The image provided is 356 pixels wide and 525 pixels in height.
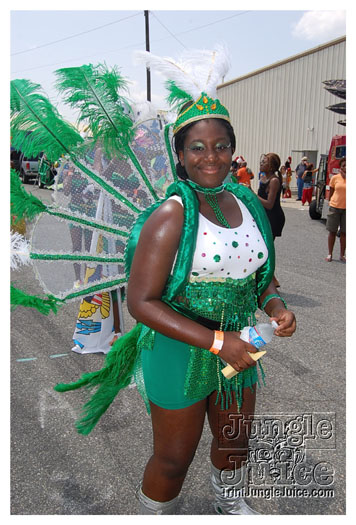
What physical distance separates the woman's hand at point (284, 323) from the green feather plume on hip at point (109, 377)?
23.6 inches

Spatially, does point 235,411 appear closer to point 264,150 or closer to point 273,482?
point 273,482

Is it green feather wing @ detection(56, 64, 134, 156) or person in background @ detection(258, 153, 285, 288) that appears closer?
green feather wing @ detection(56, 64, 134, 156)

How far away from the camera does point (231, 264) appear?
1697 mm

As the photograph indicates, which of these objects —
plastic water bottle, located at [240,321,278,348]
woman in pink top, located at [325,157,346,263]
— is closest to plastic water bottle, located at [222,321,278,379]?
plastic water bottle, located at [240,321,278,348]

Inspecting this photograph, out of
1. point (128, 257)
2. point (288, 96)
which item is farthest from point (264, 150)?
point (128, 257)

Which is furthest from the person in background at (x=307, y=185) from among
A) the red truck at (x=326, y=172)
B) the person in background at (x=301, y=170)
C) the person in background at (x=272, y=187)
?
the person in background at (x=272, y=187)

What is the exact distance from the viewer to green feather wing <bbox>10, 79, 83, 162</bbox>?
190 cm

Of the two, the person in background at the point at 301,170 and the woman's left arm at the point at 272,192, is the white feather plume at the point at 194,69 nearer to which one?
the woman's left arm at the point at 272,192

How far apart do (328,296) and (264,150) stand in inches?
675

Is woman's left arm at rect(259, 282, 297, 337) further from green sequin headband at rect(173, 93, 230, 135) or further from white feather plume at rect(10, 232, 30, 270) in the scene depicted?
white feather plume at rect(10, 232, 30, 270)

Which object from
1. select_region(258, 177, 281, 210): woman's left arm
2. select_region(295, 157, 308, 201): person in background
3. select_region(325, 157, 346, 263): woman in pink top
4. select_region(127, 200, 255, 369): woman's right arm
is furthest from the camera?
select_region(295, 157, 308, 201): person in background

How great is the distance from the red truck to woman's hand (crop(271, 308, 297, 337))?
31.1 ft

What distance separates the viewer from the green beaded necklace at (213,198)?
1.75m

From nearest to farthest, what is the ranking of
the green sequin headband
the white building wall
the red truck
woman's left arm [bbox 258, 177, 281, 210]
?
the green sequin headband, woman's left arm [bbox 258, 177, 281, 210], the red truck, the white building wall
